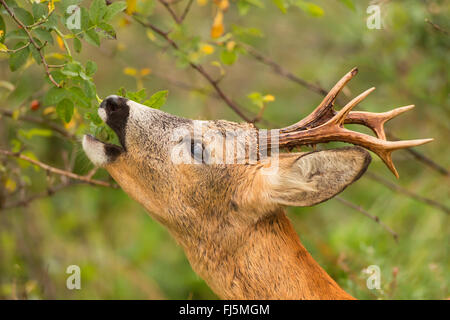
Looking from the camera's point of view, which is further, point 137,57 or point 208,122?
point 137,57

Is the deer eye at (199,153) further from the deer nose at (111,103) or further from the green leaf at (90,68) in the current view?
the green leaf at (90,68)

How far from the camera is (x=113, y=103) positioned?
2719 millimetres

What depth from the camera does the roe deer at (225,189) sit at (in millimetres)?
2740

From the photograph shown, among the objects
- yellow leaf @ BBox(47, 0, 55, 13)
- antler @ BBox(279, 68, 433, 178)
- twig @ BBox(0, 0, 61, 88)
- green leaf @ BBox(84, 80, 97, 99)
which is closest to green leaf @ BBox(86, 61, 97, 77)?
green leaf @ BBox(84, 80, 97, 99)

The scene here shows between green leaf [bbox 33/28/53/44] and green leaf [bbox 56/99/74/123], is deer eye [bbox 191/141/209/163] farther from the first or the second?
green leaf [bbox 33/28/53/44]

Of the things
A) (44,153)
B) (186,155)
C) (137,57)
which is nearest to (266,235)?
(186,155)

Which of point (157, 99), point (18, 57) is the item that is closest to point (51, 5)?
point (18, 57)

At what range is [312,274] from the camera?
2.82 meters

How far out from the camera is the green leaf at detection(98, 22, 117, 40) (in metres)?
2.64

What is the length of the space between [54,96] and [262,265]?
127 centimetres

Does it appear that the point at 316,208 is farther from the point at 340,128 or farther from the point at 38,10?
the point at 38,10

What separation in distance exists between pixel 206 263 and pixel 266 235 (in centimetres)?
33

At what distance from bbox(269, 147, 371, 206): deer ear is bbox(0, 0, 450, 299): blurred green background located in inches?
61.2
